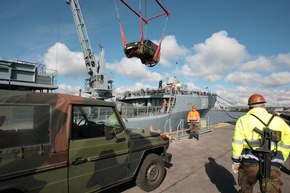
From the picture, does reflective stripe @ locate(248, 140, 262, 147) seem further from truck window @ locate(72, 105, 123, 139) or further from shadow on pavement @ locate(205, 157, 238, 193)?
truck window @ locate(72, 105, 123, 139)

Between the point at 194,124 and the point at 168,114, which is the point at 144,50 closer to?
the point at 194,124

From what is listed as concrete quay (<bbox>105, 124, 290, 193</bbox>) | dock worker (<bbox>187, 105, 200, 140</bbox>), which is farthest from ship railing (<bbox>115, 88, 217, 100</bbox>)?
concrete quay (<bbox>105, 124, 290, 193</bbox>)

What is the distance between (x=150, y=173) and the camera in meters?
4.18

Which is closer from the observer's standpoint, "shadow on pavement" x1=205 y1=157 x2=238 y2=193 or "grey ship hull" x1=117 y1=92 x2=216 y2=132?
"shadow on pavement" x1=205 y1=157 x2=238 y2=193

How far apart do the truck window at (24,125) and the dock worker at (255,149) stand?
259cm

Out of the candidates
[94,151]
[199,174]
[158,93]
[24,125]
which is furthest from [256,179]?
[158,93]

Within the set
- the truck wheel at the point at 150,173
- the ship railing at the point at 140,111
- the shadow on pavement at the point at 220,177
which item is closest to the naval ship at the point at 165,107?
the ship railing at the point at 140,111

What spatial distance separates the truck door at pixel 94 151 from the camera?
2863mm

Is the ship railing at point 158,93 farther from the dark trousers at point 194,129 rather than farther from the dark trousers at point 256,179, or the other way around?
the dark trousers at point 256,179

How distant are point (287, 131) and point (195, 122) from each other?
7.36m

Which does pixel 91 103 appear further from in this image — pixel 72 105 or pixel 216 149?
pixel 216 149

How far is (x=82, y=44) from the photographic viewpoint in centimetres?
2089

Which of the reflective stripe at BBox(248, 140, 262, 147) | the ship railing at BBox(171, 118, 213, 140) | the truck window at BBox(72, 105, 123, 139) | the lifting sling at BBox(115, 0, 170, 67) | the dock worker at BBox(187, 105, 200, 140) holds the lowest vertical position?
the ship railing at BBox(171, 118, 213, 140)

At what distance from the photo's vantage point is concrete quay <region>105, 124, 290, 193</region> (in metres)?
4.18
